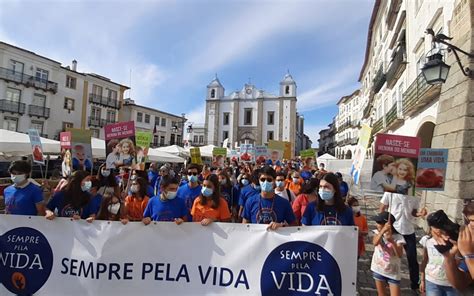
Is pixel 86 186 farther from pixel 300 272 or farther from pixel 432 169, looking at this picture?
pixel 432 169

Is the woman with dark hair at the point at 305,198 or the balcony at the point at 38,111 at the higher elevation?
the balcony at the point at 38,111

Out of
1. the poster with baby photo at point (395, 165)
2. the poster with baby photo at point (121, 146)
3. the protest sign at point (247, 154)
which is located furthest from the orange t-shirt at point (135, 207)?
the protest sign at point (247, 154)

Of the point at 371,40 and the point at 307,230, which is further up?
the point at 371,40

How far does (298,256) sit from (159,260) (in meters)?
1.44

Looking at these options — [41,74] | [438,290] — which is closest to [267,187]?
[438,290]

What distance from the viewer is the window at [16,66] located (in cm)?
2727

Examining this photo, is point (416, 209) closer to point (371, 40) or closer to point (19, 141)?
point (19, 141)

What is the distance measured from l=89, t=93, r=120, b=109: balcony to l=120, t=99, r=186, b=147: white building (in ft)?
5.64

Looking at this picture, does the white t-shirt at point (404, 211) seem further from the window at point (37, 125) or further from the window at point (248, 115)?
the window at point (248, 115)

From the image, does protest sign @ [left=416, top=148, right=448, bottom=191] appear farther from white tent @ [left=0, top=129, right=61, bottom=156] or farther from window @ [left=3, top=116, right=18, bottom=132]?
window @ [left=3, top=116, right=18, bottom=132]

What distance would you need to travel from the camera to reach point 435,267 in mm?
2627

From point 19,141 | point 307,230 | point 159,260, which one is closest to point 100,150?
point 19,141

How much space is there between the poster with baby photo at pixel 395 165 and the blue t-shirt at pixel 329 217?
754 millimetres

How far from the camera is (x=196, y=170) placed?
4.80 meters
